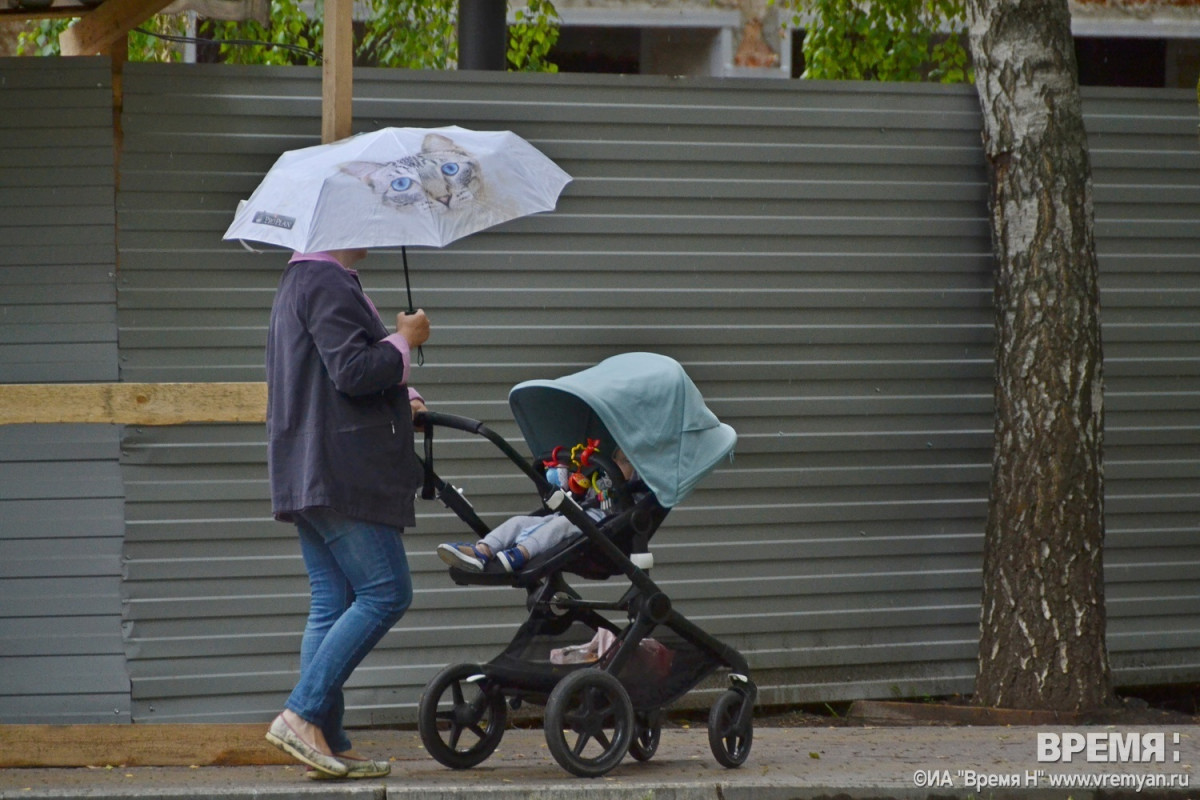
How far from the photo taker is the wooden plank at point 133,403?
513cm

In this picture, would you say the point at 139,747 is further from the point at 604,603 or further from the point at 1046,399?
the point at 1046,399

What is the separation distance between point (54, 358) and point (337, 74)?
77.0 inches

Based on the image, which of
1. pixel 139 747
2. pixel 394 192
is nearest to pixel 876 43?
pixel 394 192

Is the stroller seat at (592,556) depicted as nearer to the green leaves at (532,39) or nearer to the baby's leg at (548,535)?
the baby's leg at (548,535)

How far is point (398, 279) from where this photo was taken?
651 centimetres

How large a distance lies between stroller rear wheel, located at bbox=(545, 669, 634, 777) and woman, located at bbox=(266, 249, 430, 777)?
0.60m

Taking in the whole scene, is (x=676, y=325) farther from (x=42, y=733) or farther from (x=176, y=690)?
(x=42, y=733)

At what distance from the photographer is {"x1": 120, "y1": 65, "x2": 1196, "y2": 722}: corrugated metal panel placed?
20.5 feet

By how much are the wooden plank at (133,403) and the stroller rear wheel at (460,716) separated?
45.7 inches

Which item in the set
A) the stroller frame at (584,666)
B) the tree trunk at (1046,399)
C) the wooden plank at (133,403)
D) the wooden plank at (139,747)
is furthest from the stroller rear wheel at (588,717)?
the tree trunk at (1046,399)

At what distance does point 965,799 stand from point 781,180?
3044mm

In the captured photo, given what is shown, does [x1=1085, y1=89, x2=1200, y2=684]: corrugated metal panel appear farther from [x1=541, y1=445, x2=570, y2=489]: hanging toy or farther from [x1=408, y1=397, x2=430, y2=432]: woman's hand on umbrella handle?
[x1=408, y1=397, x2=430, y2=432]: woman's hand on umbrella handle

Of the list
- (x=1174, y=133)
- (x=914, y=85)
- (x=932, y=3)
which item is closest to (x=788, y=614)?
(x=914, y=85)

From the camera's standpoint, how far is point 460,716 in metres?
5.02
